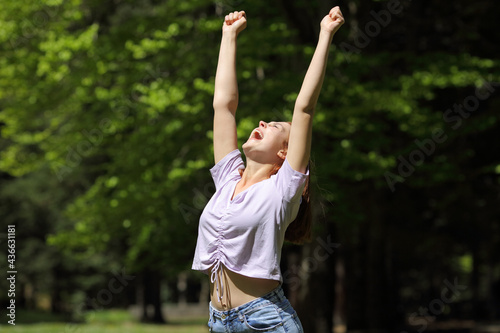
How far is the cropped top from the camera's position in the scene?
3051 millimetres

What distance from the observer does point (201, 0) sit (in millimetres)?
12508

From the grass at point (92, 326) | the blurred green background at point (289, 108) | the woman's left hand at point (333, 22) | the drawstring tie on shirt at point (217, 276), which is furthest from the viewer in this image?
the grass at point (92, 326)

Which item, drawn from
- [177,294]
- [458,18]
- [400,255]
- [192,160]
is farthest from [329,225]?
[177,294]

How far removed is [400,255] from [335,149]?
15326mm

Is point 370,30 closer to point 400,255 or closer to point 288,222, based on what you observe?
point 288,222

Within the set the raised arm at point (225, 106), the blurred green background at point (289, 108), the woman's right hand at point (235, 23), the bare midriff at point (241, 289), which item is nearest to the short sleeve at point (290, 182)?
the bare midriff at point (241, 289)

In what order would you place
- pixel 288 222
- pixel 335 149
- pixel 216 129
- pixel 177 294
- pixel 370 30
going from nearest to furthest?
pixel 288 222 → pixel 216 129 → pixel 335 149 → pixel 370 30 → pixel 177 294

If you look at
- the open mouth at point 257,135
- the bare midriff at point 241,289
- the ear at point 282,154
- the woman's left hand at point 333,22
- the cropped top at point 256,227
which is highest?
the woman's left hand at point 333,22

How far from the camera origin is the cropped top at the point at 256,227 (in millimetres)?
3051

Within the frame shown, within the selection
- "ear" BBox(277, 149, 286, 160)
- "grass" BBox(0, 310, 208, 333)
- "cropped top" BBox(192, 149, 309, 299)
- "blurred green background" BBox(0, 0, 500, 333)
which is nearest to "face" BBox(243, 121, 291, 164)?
"ear" BBox(277, 149, 286, 160)

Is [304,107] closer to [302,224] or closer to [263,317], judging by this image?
[302,224]

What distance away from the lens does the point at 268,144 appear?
326cm

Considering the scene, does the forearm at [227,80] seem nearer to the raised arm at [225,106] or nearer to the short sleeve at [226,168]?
the raised arm at [225,106]

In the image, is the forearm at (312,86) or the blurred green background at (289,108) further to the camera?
the blurred green background at (289,108)
